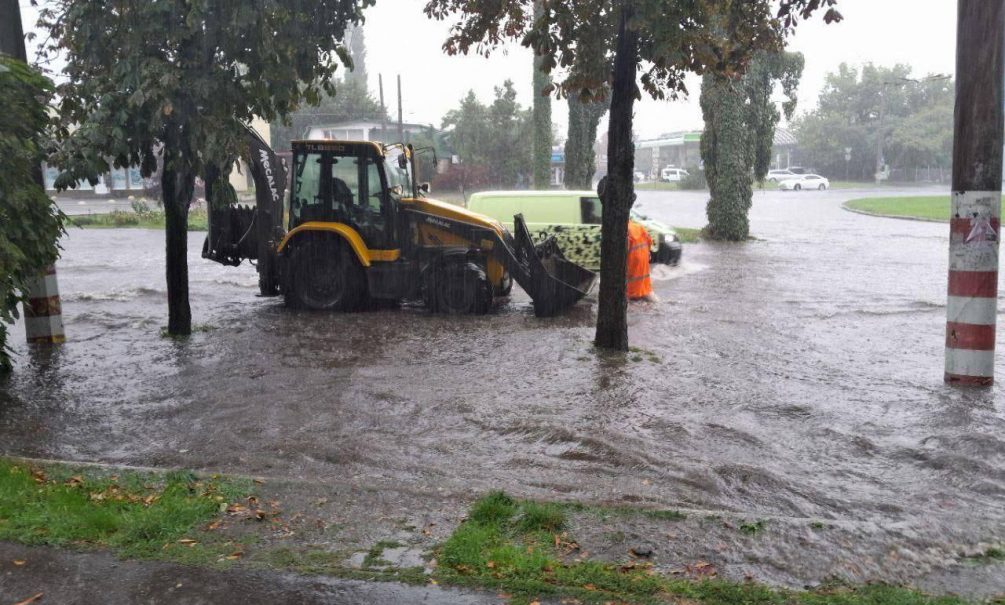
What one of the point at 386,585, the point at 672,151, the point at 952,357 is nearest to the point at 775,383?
the point at 952,357

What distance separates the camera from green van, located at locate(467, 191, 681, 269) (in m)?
17.5

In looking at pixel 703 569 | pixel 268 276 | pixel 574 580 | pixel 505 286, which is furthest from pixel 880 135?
pixel 574 580

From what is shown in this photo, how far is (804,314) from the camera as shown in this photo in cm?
1389

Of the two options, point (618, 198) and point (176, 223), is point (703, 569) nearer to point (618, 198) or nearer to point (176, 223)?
point (618, 198)

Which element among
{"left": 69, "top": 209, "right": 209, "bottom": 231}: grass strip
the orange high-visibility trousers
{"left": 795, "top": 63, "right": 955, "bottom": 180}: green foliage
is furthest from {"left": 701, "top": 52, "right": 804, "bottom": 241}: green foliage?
{"left": 795, "top": 63, "right": 955, "bottom": 180}: green foliage

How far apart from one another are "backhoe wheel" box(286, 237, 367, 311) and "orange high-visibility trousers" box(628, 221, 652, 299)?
4610 mm

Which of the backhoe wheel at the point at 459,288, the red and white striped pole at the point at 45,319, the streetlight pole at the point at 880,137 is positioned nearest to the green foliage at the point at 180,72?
the red and white striped pole at the point at 45,319

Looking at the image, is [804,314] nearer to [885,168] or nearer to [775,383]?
[775,383]

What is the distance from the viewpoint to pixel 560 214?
18469 mm

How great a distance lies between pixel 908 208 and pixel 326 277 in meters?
35.8

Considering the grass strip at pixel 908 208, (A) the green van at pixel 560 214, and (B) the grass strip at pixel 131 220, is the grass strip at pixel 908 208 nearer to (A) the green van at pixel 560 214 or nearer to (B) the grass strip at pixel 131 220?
(A) the green van at pixel 560 214

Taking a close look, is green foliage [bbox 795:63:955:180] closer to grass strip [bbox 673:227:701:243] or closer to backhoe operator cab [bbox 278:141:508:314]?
grass strip [bbox 673:227:701:243]

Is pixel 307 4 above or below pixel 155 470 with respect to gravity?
above

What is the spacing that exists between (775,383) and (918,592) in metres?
5.13
